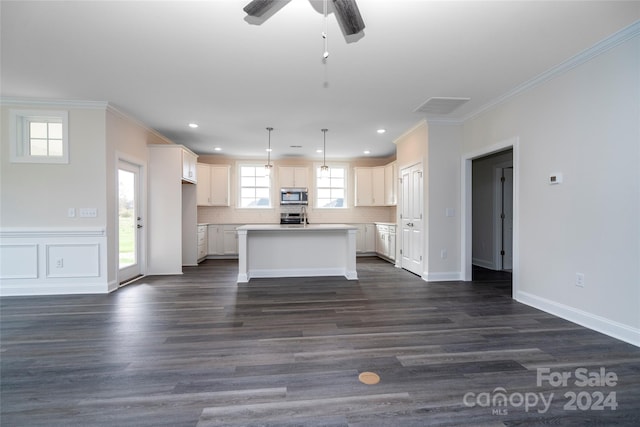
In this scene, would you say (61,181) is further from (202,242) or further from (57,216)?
(202,242)

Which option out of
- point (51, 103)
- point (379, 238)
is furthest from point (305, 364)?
point (379, 238)

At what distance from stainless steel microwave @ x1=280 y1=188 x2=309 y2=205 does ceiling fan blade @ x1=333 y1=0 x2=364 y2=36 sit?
19.0 ft

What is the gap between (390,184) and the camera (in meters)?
7.34

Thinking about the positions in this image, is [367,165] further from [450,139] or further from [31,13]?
[31,13]

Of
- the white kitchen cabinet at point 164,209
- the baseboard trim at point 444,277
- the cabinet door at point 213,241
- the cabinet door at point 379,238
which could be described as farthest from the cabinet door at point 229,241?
the baseboard trim at point 444,277

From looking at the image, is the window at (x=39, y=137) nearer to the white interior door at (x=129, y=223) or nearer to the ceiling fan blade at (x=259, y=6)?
the white interior door at (x=129, y=223)

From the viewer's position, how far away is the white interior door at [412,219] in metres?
5.11

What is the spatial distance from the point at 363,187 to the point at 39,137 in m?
6.44

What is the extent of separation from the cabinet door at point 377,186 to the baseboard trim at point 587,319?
447 cm

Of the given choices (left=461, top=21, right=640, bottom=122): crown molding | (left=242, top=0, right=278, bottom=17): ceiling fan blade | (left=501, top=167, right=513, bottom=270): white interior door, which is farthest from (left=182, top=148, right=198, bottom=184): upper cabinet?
(left=501, top=167, right=513, bottom=270): white interior door

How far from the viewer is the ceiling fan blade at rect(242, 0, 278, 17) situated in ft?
5.67

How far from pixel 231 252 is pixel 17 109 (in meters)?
4.60

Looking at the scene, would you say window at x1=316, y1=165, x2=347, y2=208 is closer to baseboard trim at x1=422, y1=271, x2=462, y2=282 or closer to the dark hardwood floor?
baseboard trim at x1=422, y1=271, x2=462, y2=282

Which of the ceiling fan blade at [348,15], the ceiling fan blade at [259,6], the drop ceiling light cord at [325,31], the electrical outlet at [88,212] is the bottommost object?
the electrical outlet at [88,212]
